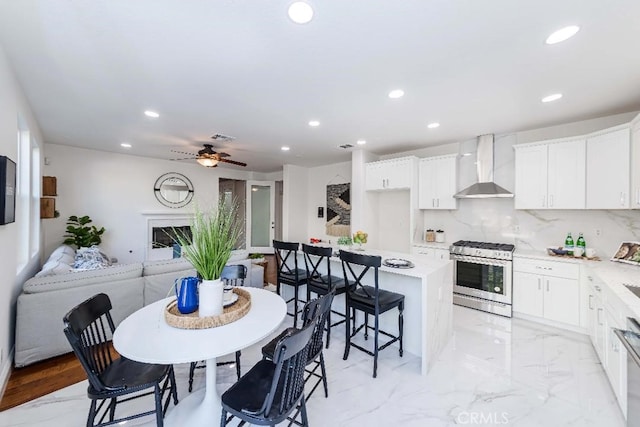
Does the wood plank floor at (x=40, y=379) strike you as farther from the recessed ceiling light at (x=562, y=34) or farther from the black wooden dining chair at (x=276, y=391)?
the recessed ceiling light at (x=562, y=34)

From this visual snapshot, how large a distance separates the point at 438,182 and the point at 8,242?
17.1 ft

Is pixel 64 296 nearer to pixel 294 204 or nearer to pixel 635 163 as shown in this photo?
pixel 294 204

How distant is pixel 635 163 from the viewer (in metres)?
2.81

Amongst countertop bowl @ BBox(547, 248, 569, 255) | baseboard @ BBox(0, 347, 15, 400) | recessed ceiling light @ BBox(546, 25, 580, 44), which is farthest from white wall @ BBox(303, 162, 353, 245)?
baseboard @ BBox(0, 347, 15, 400)

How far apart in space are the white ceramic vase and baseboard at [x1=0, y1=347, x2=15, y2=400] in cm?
197

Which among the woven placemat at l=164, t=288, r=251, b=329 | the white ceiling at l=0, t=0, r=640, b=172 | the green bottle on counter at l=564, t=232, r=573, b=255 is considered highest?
the white ceiling at l=0, t=0, r=640, b=172

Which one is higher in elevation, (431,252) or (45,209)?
(45,209)

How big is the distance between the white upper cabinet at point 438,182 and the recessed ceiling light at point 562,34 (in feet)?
8.57

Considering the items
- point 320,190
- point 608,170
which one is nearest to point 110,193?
point 320,190

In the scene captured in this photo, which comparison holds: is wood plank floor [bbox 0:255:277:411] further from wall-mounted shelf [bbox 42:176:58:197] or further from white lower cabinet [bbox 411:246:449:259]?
white lower cabinet [bbox 411:246:449:259]

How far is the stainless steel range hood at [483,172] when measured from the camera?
13.4ft

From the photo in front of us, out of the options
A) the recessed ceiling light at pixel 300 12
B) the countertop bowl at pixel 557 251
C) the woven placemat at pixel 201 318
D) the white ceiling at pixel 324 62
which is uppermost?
the white ceiling at pixel 324 62

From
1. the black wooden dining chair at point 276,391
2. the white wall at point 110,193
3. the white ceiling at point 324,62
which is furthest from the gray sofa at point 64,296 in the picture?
the white wall at point 110,193

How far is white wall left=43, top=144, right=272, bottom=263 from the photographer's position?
5.14 meters
